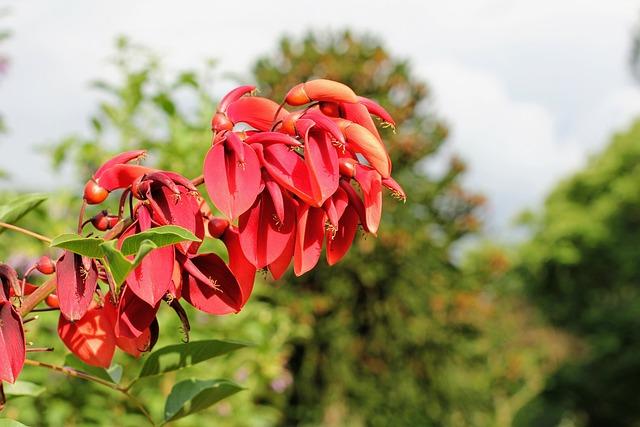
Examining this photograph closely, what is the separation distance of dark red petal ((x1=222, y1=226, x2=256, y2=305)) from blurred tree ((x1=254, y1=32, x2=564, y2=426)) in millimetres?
7958

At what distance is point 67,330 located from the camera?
2.57 ft

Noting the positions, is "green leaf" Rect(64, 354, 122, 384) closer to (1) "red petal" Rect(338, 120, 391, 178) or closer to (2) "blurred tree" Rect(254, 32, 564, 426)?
(1) "red petal" Rect(338, 120, 391, 178)

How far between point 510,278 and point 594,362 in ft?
18.1

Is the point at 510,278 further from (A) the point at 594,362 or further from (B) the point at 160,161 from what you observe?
(B) the point at 160,161

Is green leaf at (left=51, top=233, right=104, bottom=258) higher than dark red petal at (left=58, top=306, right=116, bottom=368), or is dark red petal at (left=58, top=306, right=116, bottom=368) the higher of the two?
green leaf at (left=51, top=233, right=104, bottom=258)

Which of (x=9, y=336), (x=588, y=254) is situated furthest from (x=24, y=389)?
(x=588, y=254)

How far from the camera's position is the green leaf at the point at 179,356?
3.02ft

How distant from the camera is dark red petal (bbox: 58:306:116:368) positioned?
781 mm

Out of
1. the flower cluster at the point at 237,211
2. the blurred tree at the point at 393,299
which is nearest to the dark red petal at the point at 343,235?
the flower cluster at the point at 237,211

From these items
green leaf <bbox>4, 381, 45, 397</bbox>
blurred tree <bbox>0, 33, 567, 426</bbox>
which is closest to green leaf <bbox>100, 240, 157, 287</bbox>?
green leaf <bbox>4, 381, 45, 397</bbox>

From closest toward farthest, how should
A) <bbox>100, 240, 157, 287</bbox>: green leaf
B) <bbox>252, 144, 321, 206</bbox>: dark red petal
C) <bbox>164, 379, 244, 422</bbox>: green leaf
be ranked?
1. <bbox>100, 240, 157, 287</bbox>: green leaf
2. <bbox>252, 144, 321, 206</bbox>: dark red petal
3. <bbox>164, 379, 244, 422</bbox>: green leaf

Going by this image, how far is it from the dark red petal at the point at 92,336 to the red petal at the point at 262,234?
185 millimetres

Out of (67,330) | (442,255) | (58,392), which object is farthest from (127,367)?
(442,255)

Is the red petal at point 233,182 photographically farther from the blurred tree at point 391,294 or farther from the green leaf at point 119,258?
the blurred tree at point 391,294
